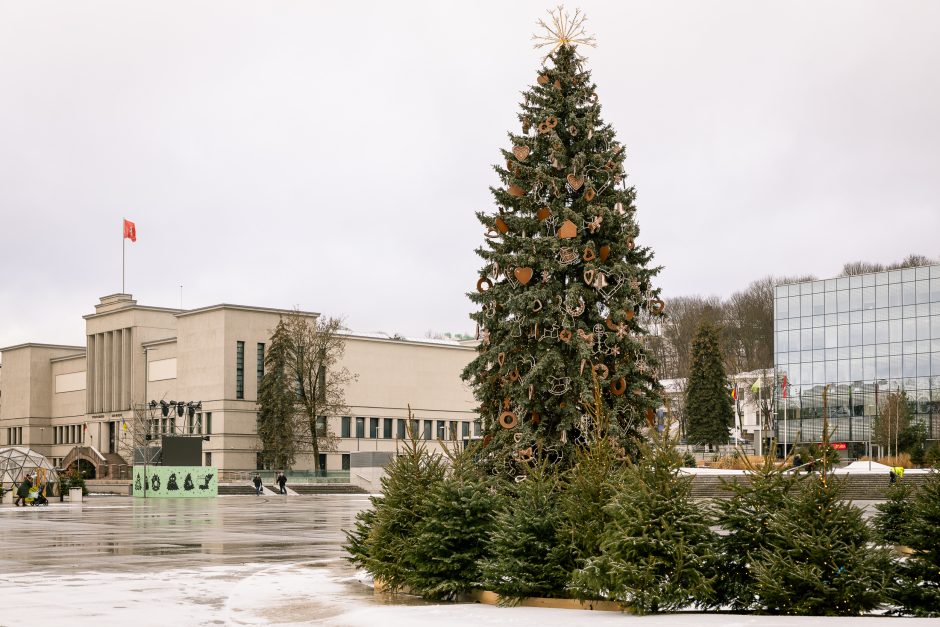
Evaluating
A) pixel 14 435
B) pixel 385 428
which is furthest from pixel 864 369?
pixel 14 435

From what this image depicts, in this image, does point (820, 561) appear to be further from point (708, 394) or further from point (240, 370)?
point (240, 370)

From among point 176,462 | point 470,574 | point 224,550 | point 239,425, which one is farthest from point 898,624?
point 239,425

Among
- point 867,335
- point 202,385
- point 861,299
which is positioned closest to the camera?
point 202,385

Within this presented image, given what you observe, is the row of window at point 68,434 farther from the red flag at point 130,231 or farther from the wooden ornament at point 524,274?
the wooden ornament at point 524,274

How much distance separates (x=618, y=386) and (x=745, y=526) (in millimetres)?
9646

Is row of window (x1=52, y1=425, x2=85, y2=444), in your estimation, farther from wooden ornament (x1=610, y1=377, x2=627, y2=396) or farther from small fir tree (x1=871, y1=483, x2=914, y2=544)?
small fir tree (x1=871, y1=483, x2=914, y2=544)

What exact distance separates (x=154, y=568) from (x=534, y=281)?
30.6ft

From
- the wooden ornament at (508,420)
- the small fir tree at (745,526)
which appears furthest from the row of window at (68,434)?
the small fir tree at (745,526)

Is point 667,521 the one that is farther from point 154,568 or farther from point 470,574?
point 154,568

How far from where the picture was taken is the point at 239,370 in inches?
3583

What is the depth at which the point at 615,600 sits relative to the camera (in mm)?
11961

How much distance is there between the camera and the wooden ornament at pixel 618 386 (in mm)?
21359

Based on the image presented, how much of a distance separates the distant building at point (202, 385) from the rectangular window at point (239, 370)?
87 mm

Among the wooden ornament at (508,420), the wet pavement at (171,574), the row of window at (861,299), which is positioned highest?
the row of window at (861,299)
